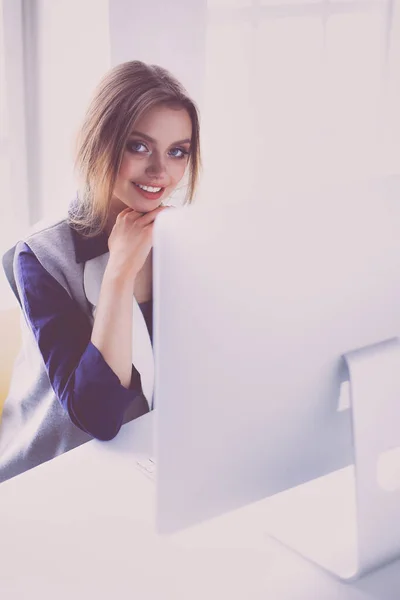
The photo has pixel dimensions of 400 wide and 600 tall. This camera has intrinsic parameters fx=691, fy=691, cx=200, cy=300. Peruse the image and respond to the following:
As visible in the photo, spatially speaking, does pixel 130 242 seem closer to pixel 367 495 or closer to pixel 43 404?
pixel 43 404

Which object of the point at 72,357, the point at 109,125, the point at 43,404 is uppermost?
the point at 109,125

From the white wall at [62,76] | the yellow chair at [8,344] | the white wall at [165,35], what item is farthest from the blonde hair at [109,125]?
the white wall at [62,76]

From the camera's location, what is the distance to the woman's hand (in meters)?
1.42

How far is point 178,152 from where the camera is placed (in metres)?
1.58

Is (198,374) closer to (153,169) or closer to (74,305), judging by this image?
(74,305)

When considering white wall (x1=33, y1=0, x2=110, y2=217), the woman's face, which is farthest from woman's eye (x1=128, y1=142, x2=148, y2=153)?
white wall (x1=33, y1=0, x2=110, y2=217)

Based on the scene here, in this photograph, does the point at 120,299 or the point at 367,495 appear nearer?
the point at 367,495

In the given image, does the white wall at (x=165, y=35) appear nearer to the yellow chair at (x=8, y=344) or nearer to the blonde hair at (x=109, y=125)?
the blonde hair at (x=109, y=125)

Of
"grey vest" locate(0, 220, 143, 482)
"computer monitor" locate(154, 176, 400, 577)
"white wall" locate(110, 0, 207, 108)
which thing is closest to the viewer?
"computer monitor" locate(154, 176, 400, 577)

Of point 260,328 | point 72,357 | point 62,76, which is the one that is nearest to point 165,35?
point 62,76

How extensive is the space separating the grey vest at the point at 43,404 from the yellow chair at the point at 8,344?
86 mm

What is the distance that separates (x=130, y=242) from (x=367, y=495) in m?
0.78

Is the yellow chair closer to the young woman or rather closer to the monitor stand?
the young woman

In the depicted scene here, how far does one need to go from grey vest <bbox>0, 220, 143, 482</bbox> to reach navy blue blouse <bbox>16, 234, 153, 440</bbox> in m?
0.02
